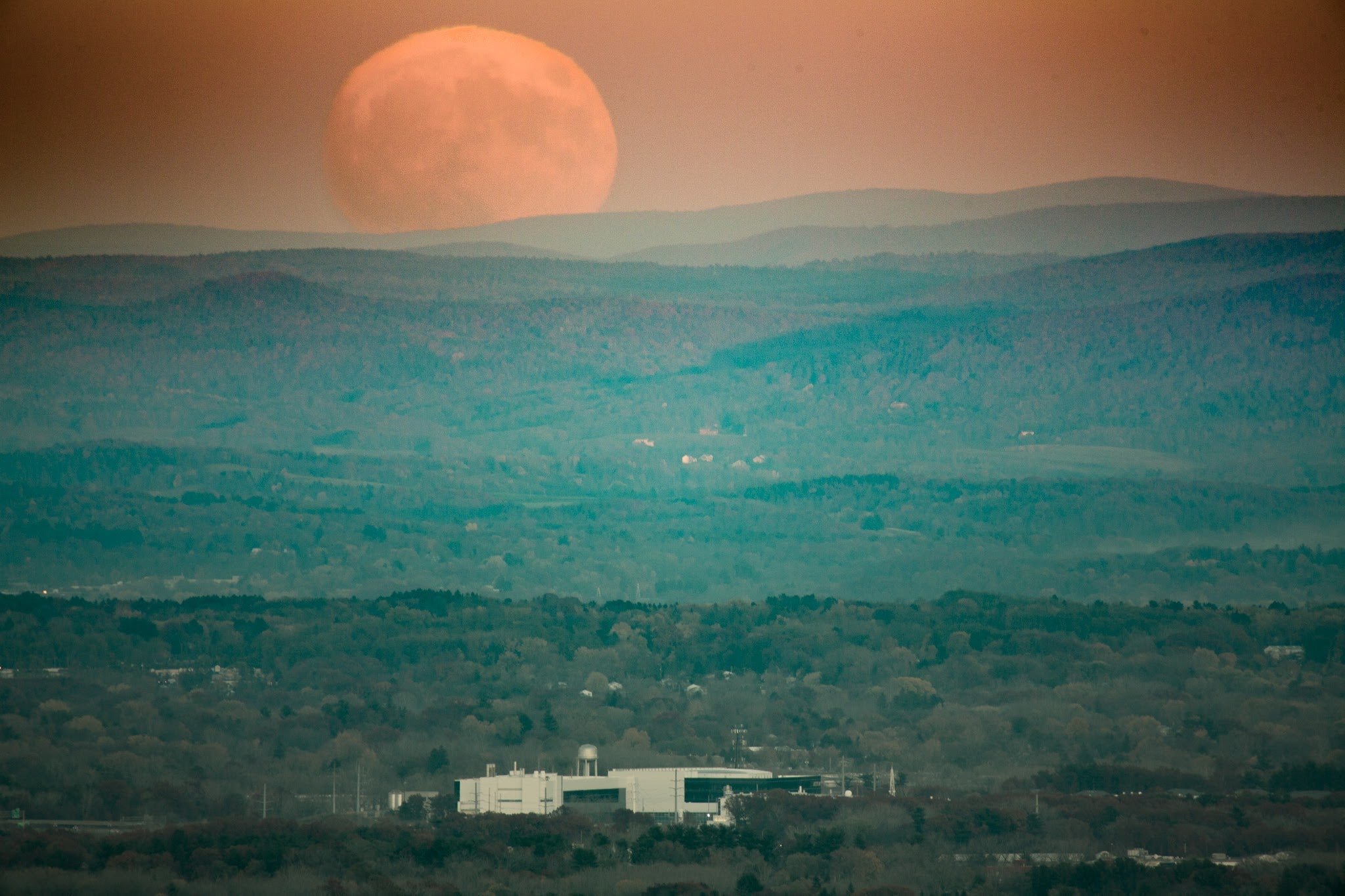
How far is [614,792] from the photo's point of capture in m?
96.3

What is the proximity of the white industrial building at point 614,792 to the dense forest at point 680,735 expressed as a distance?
249cm

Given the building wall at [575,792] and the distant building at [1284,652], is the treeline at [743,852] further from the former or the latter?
the distant building at [1284,652]

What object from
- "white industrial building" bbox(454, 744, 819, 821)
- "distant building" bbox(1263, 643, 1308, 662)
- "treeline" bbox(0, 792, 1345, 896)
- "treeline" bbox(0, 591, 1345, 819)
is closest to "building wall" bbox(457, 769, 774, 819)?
"white industrial building" bbox(454, 744, 819, 821)

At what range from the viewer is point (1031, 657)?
150125mm

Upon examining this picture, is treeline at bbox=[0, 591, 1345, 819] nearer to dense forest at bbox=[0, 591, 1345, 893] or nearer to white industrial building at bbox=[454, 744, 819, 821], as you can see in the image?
dense forest at bbox=[0, 591, 1345, 893]

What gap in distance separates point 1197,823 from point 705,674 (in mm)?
61786

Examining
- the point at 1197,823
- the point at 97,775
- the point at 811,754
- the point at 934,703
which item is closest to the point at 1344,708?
the point at 934,703

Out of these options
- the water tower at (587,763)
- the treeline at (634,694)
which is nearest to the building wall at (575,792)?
the water tower at (587,763)

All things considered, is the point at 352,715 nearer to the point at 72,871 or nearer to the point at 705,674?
the point at 705,674

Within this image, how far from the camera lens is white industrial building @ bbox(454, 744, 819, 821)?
93938 mm

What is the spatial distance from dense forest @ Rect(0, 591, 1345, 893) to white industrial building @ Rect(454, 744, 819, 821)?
8.17 feet

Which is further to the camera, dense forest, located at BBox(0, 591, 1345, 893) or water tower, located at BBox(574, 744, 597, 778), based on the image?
water tower, located at BBox(574, 744, 597, 778)

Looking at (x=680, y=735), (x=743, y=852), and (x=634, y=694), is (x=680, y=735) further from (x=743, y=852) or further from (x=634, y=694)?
(x=743, y=852)

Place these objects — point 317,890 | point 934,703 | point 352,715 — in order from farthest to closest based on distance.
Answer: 1. point 934,703
2. point 352,715
3. point 317,890
